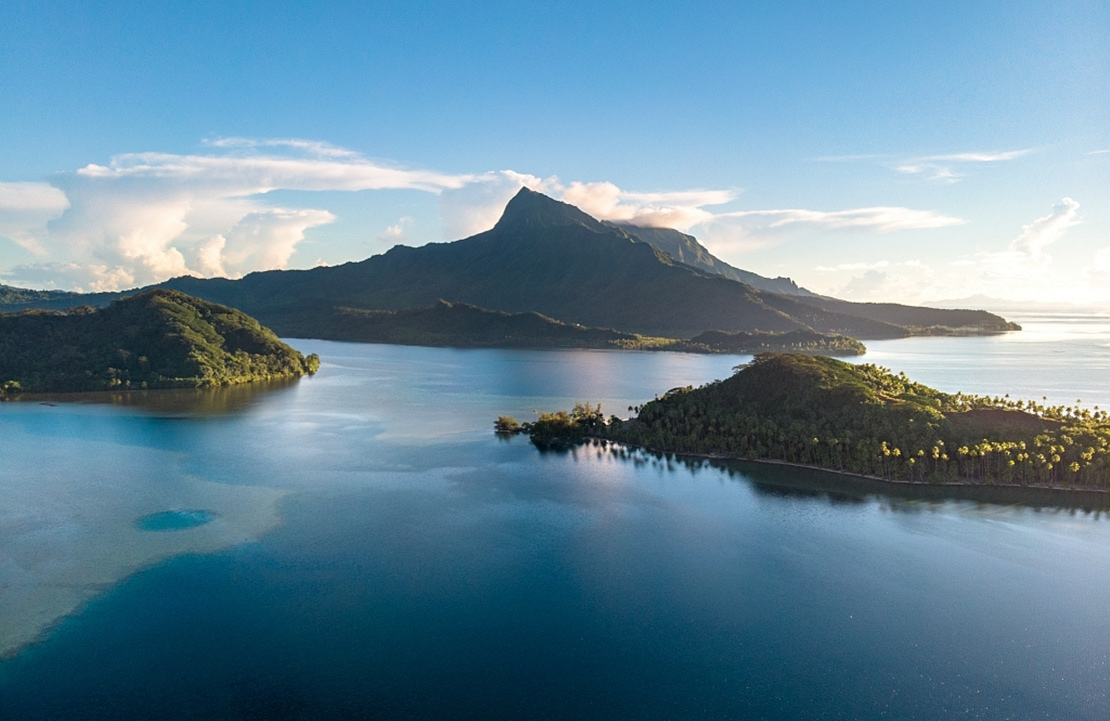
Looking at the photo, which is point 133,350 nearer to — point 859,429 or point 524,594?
point 524,594

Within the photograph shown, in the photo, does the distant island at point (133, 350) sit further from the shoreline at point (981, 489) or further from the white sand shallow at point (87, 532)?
the shoreline at point (981, 489)

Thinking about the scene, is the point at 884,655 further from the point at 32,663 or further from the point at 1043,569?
the point at 32,663

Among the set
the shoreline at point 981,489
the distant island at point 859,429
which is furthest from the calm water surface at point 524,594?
the distant island at point 859,429

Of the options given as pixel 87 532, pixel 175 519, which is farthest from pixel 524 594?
pixel 87 532

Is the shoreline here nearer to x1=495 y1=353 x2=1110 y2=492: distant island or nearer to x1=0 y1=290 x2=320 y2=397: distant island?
x1=495 y1=353 x2=1110 y2=492: distant island

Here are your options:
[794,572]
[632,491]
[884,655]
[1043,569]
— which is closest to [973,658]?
[884,655]
